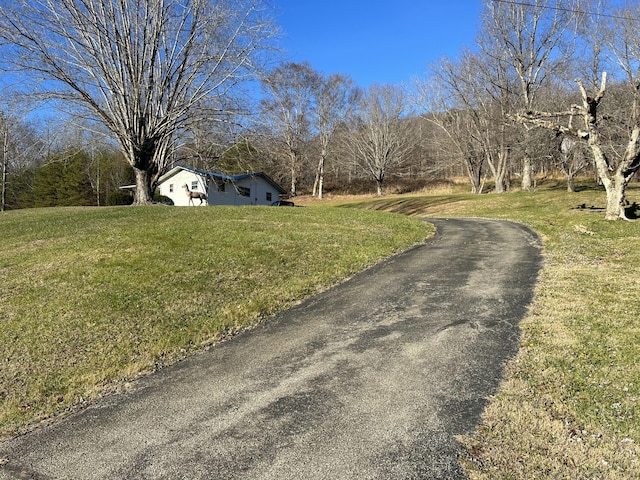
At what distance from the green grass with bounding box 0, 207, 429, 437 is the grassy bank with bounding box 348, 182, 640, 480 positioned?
3.53 meters

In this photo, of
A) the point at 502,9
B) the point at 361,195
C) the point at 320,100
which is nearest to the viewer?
the point at 502,9

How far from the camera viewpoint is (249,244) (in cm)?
999

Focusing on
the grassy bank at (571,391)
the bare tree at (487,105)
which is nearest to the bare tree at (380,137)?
the bare tree at (487,105)

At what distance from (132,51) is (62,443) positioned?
19170mm

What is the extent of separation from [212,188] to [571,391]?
35.0m

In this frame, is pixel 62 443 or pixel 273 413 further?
pixel 273 413

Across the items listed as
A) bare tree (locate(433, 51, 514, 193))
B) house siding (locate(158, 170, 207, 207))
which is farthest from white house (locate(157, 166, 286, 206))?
bare tree (locate(433, 51, 514, 193))

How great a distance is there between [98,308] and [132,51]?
16338mm

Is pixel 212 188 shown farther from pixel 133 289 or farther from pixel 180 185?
pixel 133 289

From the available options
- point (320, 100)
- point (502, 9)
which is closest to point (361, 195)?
point (320, 100)

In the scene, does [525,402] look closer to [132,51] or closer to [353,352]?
[353,352]

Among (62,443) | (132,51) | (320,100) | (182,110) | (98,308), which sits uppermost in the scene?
(320,100)

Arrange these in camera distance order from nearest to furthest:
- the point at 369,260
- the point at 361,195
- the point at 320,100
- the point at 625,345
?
the point at 625,345, the point at 369,260, the point at 320,100, the point at 361,195

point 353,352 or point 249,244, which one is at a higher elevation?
point 249,244
